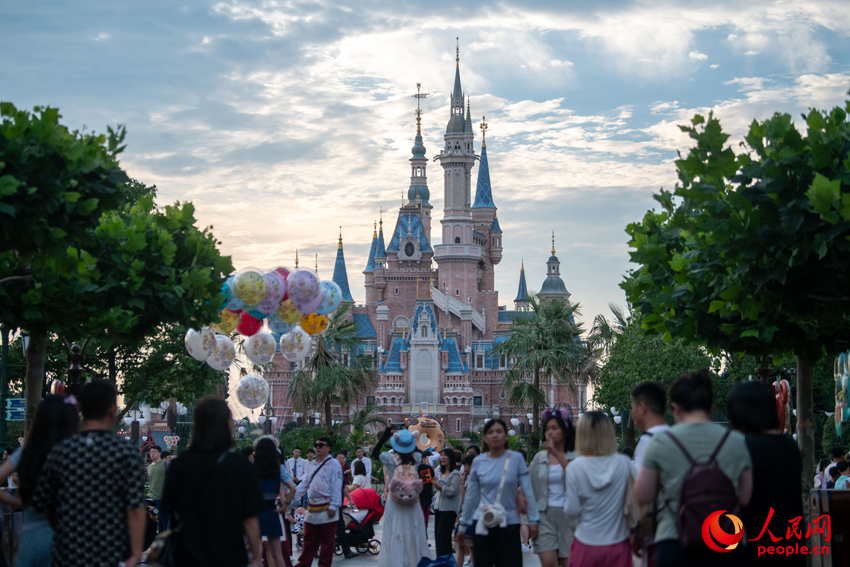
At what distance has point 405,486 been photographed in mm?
10234

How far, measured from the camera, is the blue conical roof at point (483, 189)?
290ft

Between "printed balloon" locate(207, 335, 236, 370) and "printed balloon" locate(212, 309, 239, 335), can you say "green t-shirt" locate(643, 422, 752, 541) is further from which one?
"printed balloon" locate(207, 335, 236, 370)

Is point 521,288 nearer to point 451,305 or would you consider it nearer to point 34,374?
point 451,305

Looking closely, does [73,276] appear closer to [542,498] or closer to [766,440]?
[542,498]

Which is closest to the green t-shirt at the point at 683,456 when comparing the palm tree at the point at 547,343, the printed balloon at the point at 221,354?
the printed balloon at the point at 221,354

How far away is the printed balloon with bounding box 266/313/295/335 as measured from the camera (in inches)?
713

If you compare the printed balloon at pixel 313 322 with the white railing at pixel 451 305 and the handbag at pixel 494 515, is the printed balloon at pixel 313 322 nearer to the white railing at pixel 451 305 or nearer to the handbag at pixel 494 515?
the handbag at pixel 494 515

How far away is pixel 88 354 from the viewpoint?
2852 centimetres

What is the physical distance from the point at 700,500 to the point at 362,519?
1088cm

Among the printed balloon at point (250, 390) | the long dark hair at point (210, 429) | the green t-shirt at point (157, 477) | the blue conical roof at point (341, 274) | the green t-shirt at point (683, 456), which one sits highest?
the blue conical roof at point (341, 274)

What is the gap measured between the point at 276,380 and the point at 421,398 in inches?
519

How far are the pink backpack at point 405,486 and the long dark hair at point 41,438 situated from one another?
190 inches

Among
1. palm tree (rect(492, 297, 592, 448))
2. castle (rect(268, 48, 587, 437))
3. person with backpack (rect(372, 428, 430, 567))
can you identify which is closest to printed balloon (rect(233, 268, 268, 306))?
person with backpack (rect(372, 428, 430, 567))

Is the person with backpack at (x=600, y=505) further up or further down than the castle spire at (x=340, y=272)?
further down
